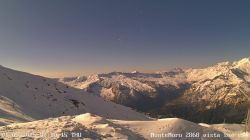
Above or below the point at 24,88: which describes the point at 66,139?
below

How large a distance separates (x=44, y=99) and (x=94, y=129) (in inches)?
1741

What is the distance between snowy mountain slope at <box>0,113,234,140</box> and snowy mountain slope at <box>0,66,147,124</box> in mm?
23973

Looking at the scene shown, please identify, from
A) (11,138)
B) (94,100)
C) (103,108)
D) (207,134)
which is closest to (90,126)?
(11,138)

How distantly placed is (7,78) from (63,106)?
1543 centimetres

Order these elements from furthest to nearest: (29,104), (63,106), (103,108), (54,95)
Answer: (103,108) < (54,95) < (63,106) < (29,104)

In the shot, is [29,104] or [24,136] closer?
[24,136]

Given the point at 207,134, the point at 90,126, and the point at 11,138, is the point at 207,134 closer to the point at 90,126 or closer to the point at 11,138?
the point at 90,126

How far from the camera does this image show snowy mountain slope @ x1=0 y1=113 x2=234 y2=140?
23031mm

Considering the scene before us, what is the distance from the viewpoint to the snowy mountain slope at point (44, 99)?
57.3m

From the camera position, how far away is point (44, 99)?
6788 cm

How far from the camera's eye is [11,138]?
2153cm

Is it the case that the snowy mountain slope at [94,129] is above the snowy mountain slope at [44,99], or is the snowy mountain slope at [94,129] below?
below

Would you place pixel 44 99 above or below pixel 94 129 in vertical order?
above

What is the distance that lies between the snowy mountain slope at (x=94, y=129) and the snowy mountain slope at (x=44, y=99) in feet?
78.7
